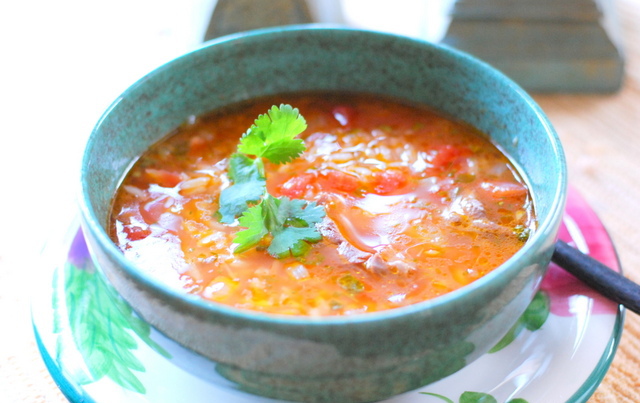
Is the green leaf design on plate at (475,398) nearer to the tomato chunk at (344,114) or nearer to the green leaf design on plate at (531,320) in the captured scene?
the green leaf design on plate at (531,320)

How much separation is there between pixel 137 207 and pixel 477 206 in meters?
0.86

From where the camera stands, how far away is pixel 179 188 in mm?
1855

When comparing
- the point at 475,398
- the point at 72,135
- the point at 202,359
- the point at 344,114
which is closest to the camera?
the point at 202,359

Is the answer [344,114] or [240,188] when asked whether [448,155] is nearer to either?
[344,114]

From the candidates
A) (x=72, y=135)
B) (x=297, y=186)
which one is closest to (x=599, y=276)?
(x=297, y=186)

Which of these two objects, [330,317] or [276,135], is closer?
[330,317]

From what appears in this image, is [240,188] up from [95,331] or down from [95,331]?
up

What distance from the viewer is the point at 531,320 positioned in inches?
63.5

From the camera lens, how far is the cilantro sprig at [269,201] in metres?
1.59

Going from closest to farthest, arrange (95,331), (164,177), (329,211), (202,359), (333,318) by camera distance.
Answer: (333,318), (202,359), (95,331), (329,211), (164,177)

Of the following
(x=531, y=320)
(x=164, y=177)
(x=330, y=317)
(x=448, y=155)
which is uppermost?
(x=164, y=177)

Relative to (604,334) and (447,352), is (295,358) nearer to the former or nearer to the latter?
(447,352)

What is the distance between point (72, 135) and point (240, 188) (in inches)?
43.9

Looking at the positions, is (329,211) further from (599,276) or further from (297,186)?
(599,276)
